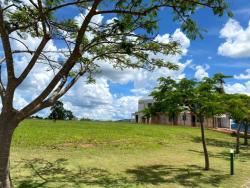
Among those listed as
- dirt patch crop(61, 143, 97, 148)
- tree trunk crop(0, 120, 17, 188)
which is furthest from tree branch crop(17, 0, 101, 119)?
dirt patch crop(61, 143, 97, 148)

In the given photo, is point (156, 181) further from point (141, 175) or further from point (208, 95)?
point (208, 95)

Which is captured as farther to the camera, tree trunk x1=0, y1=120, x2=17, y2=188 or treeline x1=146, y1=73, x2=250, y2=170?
treeline x1=146, y1=73, x2=250, y2=170

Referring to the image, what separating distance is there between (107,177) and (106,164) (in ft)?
9.27

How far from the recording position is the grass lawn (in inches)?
548

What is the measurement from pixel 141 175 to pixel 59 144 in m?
8.27

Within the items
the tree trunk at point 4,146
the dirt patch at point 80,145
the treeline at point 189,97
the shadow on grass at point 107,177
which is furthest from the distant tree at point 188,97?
the tree trunk at point 4,146

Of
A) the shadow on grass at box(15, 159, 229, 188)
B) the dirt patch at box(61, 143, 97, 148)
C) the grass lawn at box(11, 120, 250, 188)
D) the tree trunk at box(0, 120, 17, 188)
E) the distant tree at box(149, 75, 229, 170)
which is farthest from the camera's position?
the dirt patch at box(61, 143, 97, 148)

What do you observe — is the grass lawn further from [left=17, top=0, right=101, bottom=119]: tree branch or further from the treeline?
[left=17, top=0, right=101, bottom=119]: tree branch

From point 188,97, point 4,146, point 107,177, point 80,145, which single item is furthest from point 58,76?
point 80,145

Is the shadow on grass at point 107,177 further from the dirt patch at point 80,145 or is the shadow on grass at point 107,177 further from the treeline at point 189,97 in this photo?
the dirt patch at point 80,145

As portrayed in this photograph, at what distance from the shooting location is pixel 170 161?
20.2m

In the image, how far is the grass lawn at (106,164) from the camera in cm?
1393

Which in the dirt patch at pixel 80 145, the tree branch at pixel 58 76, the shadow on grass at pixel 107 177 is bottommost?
the shadow on grass at pixel 107 177

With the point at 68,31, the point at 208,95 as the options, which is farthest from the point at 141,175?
the point at 68,31
